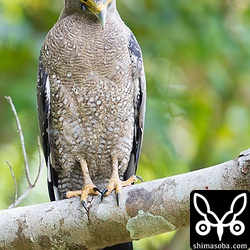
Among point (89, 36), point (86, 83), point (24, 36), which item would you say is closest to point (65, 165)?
point (86, 83)

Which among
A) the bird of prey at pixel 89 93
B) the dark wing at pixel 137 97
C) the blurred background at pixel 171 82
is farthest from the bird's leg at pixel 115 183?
the blurred background at pixel 171 82

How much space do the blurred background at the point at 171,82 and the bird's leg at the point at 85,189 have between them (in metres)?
1.02

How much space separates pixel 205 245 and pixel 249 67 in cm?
354

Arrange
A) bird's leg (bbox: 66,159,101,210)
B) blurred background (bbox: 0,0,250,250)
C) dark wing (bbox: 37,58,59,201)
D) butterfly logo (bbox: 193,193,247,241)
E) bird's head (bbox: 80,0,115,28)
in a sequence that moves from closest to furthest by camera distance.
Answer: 1. butterfly logo (bbox: 193,193,247,241)
2. bird's leg (bbox: 66,159,101,210)
3. bird's head (bbox: 80,0,115,28)
4. dark wing (bbox: 37,58,59,201)
5. blurred background (bbox: 0,0,250,250)

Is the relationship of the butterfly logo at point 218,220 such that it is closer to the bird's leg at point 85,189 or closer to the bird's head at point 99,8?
the bird's leg at point 85,189

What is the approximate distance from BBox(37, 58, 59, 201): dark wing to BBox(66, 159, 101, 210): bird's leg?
0.34 metres

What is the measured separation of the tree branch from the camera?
396 cm

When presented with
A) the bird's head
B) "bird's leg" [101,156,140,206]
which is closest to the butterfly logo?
"bird's leg" [101,156,140,206]

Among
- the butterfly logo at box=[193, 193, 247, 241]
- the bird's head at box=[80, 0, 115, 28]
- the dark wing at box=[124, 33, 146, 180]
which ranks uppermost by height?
the bird's head at box=[80, 0, 115, 28]

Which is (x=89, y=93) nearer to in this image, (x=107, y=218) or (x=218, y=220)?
(x=107, y=218)

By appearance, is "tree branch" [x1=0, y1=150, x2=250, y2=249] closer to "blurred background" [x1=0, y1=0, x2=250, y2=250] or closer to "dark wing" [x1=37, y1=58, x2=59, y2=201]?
"dark wing" [x1=37, y1=58, x2=59, y2=201]

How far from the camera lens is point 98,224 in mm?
4270

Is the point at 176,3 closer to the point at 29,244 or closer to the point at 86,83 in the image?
the point at 86,83

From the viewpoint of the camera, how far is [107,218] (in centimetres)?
427
